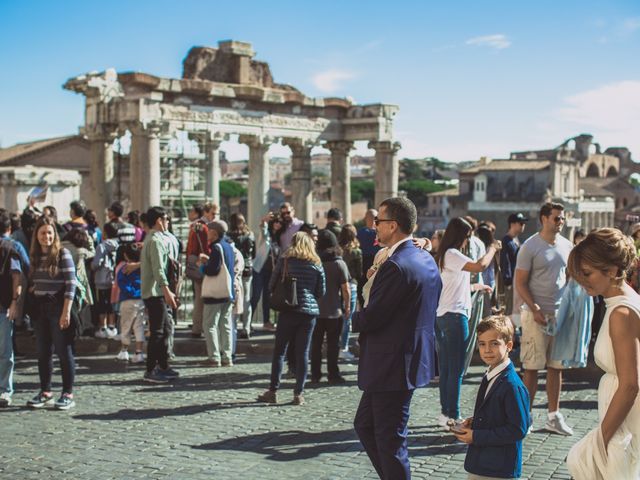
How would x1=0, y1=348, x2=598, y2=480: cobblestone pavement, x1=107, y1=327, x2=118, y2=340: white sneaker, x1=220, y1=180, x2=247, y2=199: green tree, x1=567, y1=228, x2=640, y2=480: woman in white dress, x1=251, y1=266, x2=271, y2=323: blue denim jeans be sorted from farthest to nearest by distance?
x1=220, y1=180, x2=247, y2=199: green tree < x1=251, y1=266, x2=271, y2=323: blue denim jeans < x1=107, y1=327, x2=118, y2=340: white sneaker < x1=0, y1=348, x2=598, y2=480: cobblestone pavement < x1=567, y1=228, x2=640, y2=480: woman in white dress

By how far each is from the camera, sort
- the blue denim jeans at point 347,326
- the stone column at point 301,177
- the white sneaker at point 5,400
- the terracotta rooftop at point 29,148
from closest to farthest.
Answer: the white sneaker at point 5,400
the blue denim jeans at point 347,326
the stone column at point 301,177
the terracotta rooftop at point 29,148

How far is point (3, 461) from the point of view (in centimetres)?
621

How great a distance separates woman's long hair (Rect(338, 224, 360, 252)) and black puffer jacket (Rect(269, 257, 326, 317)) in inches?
71.5

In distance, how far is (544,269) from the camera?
277 inches

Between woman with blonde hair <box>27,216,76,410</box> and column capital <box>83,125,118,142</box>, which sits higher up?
column capital <box>83,125,118,142</box>

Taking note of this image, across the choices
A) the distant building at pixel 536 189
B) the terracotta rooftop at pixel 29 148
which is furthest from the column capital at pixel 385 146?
the distant building at pixel 536 189

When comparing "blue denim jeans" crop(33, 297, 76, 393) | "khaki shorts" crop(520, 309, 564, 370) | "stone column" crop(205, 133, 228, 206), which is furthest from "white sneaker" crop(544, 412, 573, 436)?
"stone column" crop(205, 133, 228, 206)

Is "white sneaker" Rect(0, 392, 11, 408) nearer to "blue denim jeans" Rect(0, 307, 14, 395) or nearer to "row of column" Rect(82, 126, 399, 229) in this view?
"blue denim jeans" Rect(0, 307, 14, 395)

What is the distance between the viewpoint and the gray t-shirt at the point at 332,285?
29.5 feet

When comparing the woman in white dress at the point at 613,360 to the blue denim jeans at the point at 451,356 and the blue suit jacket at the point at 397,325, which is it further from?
the blue denim jeans at the point at 451,356

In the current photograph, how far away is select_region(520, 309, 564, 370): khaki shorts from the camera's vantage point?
22.7 ft

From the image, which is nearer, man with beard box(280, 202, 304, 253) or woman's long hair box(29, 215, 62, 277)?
woman's long hair box(29, 215, 62, 277)

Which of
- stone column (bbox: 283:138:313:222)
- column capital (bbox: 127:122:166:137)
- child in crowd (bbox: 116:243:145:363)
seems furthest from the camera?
stone column (bbox: 283:138:313:222)

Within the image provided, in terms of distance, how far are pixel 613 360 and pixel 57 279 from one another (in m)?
5.35
